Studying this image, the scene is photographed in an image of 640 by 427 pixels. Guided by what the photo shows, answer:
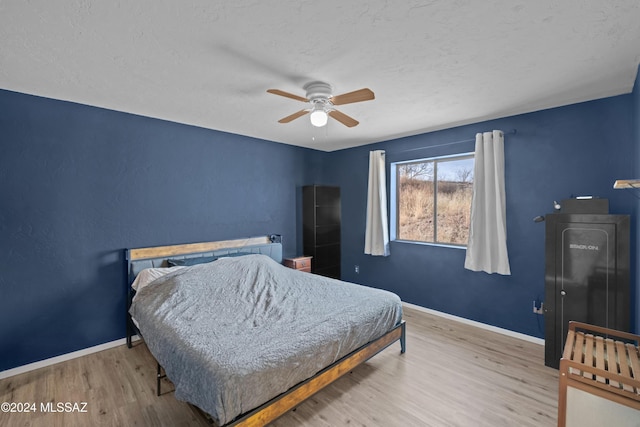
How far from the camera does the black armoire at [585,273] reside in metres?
2.36

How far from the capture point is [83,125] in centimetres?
292

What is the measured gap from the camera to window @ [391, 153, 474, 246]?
4027mm

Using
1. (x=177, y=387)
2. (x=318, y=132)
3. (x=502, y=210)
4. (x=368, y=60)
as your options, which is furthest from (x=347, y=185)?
(x=177, y=387)

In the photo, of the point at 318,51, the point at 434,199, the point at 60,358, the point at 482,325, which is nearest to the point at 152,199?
the point at 60,358

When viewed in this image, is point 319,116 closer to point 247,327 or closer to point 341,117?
point 341,117

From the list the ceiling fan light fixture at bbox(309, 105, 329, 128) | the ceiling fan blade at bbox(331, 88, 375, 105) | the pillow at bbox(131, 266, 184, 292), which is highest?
the ceiling fan blade at bbox(331, 88, 375, 105)

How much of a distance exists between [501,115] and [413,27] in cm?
225

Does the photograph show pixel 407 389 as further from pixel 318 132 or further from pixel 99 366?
pixel 318 132

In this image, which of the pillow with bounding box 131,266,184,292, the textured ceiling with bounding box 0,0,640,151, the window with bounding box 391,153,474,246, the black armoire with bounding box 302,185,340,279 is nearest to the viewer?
the textured ceiling with bounding box 0,0,640,151

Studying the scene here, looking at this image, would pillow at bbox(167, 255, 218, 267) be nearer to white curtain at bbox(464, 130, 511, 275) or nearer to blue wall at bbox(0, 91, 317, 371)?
blue wall at bbox(0, 91, 317, 371)

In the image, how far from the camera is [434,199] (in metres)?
4.25

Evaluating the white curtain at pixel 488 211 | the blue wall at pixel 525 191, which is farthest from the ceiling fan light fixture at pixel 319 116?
the blue wall at pixel 525 191

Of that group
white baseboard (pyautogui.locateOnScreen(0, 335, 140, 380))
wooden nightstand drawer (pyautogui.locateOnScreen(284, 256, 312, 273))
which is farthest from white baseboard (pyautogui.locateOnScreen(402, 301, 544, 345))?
white baseboard (pyautogui.locateOnScreen(0, 335, 140, 380))

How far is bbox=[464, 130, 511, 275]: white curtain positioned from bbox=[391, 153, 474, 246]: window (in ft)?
1.24
